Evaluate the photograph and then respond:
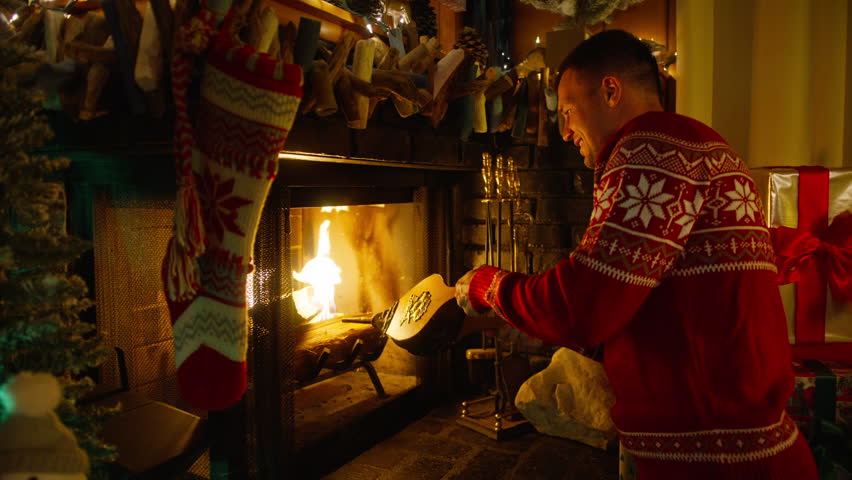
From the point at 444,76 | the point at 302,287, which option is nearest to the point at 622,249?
the point at 444,76

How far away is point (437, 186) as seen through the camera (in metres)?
2.62

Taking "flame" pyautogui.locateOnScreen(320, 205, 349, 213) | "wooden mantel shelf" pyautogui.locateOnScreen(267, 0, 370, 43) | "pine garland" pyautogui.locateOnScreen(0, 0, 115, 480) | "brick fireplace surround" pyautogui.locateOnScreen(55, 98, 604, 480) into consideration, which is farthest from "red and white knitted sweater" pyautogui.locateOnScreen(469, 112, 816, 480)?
"flame" pyautogui.locateOnScreen(320, 205, 349, 213)

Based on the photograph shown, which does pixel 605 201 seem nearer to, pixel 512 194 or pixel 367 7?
pixel 367 7

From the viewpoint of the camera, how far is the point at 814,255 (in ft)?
5.35

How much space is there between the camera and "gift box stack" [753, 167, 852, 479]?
5.16 feet

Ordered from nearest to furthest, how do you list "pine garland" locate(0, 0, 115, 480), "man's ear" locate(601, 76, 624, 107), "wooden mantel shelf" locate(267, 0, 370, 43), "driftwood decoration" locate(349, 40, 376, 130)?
"pine garland" locate(0, 0, 115, 480) → "man's ear" locate(601, 76, 624, 107) → "driftwood decoration" locate(349, 40, 376, 130) → "wooden mantel shelf" locate(267, 0, 370, 43)

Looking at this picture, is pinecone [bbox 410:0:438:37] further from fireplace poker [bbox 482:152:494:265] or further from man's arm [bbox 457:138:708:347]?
man's arm [bbox 457:138:708:347]

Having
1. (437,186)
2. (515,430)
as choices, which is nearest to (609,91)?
(437,186)

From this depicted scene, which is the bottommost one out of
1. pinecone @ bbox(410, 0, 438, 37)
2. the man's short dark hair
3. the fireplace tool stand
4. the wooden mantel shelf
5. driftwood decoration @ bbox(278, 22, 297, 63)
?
the fireplace tool stand

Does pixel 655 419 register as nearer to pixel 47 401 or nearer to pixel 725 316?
pixel 725 316

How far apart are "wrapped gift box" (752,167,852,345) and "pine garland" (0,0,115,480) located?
163cm

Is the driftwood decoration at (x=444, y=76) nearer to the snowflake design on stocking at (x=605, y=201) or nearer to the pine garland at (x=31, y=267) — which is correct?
the snowflake design on stocking at (x=605, y=201)

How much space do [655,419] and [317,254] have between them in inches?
68.2

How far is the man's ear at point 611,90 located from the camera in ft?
4.12
